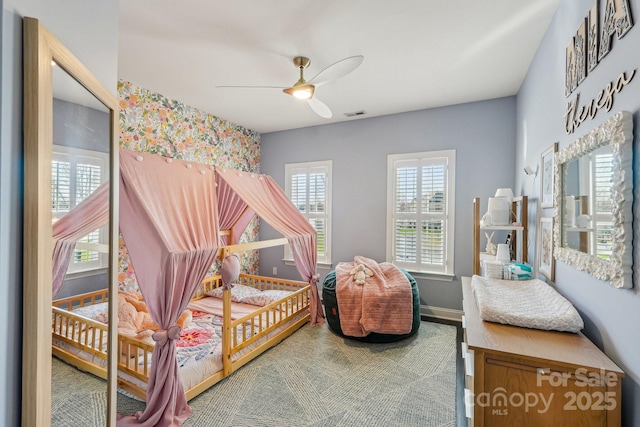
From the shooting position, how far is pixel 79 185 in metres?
0.99

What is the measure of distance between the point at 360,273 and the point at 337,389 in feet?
4.33

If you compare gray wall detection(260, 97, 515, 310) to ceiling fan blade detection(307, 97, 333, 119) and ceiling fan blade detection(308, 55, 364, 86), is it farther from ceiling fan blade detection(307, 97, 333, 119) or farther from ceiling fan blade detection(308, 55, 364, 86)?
ceiling fan blade detection(308, 55, 364, 86)

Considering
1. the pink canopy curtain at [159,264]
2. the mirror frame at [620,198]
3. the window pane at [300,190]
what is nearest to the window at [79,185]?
the pink canopy curtain at [159,264]

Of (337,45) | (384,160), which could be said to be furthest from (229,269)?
(384,160)

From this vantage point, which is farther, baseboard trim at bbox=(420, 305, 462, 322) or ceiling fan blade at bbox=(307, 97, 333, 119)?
baseboard trim at bbox=(420, 305, 462, 322)

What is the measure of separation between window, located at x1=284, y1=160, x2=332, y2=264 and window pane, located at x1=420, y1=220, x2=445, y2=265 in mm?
1387

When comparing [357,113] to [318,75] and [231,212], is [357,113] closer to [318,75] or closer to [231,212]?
[318,75]

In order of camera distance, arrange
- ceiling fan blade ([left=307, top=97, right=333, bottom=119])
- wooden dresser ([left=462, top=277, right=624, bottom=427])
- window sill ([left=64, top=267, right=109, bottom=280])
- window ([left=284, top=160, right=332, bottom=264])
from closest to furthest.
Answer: window sill ([left=64, top=267, right=109, bottom=280]) → wooden dresser ([left=462, top=277, right=624, bottom=427]) → ceiling fan blade ([left=307, top=97, right=333, bottom=119]) → window ([left=284, top=160, right=332, bottom=264])

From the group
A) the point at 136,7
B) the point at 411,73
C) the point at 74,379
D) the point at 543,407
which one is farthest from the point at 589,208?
the point at 136,7

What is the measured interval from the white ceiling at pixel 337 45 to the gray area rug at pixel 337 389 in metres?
2.73

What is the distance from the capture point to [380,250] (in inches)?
162

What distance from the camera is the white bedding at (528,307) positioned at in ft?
4.49

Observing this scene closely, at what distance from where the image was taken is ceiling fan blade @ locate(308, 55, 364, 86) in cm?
200

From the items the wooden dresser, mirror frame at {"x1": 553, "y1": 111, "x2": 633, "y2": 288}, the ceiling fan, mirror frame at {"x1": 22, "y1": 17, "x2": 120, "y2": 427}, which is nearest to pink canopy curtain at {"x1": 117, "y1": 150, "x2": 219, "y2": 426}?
mirror frame at {"x1": 22, "y1": 17, "x2": 120, "y2": 427}
